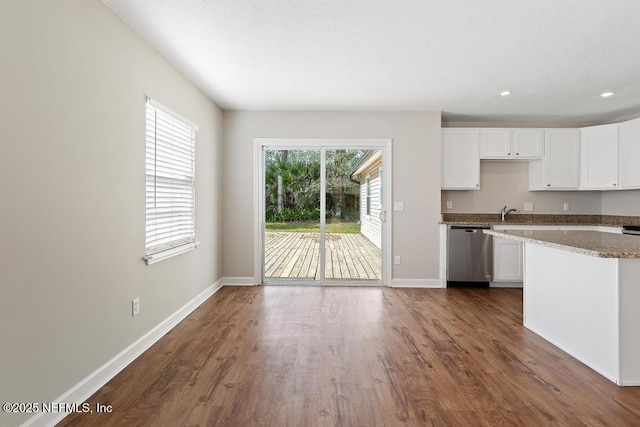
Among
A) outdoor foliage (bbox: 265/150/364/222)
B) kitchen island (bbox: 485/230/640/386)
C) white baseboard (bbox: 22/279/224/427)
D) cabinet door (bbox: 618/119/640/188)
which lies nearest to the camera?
white baseboard (bbox: 22/279/224/427)

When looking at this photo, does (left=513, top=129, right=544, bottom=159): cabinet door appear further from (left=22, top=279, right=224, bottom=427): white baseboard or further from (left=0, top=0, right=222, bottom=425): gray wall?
(left=22, top=279, right=224, bottom=427): white baseboard

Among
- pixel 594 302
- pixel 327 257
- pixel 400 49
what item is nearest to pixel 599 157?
pixel 594 302

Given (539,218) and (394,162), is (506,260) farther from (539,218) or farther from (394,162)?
(394,162)

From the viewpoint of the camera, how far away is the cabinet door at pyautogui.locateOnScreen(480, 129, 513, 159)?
484 cm

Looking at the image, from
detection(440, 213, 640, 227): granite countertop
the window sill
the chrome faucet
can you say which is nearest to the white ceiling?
the chrome faucet

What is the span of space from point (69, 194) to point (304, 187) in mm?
3175

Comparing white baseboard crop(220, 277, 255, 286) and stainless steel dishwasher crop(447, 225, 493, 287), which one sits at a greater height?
stainless steel dishwasher crop(447, 225, 493, 287)

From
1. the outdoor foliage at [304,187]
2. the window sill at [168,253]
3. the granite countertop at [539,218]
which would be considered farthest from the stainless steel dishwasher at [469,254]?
the window sill at [168,253]

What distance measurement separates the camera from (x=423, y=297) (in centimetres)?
420

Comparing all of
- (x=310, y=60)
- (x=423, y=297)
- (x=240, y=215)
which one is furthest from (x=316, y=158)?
(x=423, y=297)

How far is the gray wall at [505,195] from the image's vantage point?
203 inches

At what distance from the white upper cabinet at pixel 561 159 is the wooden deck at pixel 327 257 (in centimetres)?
277

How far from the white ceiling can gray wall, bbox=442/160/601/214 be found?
110 centimetres

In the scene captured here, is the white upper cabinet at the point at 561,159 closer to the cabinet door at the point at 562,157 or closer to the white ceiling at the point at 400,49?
the cabinet door at the point at 562,157
